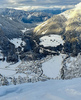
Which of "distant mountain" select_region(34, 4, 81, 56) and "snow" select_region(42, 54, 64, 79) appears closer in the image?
"snow" select_region(42, 54, 64, 79)

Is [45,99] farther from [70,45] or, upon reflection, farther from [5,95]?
[70,45]

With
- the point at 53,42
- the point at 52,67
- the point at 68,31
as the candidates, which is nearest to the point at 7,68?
the point at 52,67

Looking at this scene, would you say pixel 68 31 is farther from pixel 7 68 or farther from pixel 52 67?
pixel 7 68

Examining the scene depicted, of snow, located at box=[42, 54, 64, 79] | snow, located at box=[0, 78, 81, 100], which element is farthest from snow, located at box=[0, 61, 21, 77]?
snow, located at box=[0, 78, 81, 100]

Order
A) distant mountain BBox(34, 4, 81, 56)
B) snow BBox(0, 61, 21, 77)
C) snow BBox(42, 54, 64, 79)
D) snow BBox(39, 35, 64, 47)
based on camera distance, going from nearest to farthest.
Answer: snow BBox(42, 54, 64, 79)
snow BBox(0, 61, 21, 77)
distant mountain BBox(34, 4, 81, 56)
snow BBox(39, 35, 64, 47)

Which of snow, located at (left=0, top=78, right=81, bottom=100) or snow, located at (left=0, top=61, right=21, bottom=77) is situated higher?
snow, located at (left=0, top=78, right=81, bottom=100)

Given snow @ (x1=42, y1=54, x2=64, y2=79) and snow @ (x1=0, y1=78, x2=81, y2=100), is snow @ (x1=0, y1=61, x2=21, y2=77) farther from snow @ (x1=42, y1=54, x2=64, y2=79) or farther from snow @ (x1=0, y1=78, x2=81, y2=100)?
snow @ (x1=0, y1=78, x2=81, y2=100)

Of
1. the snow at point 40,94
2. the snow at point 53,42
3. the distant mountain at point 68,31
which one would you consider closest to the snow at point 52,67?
the distant mountain at point 68,31

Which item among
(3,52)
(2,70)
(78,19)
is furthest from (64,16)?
(2,70)
